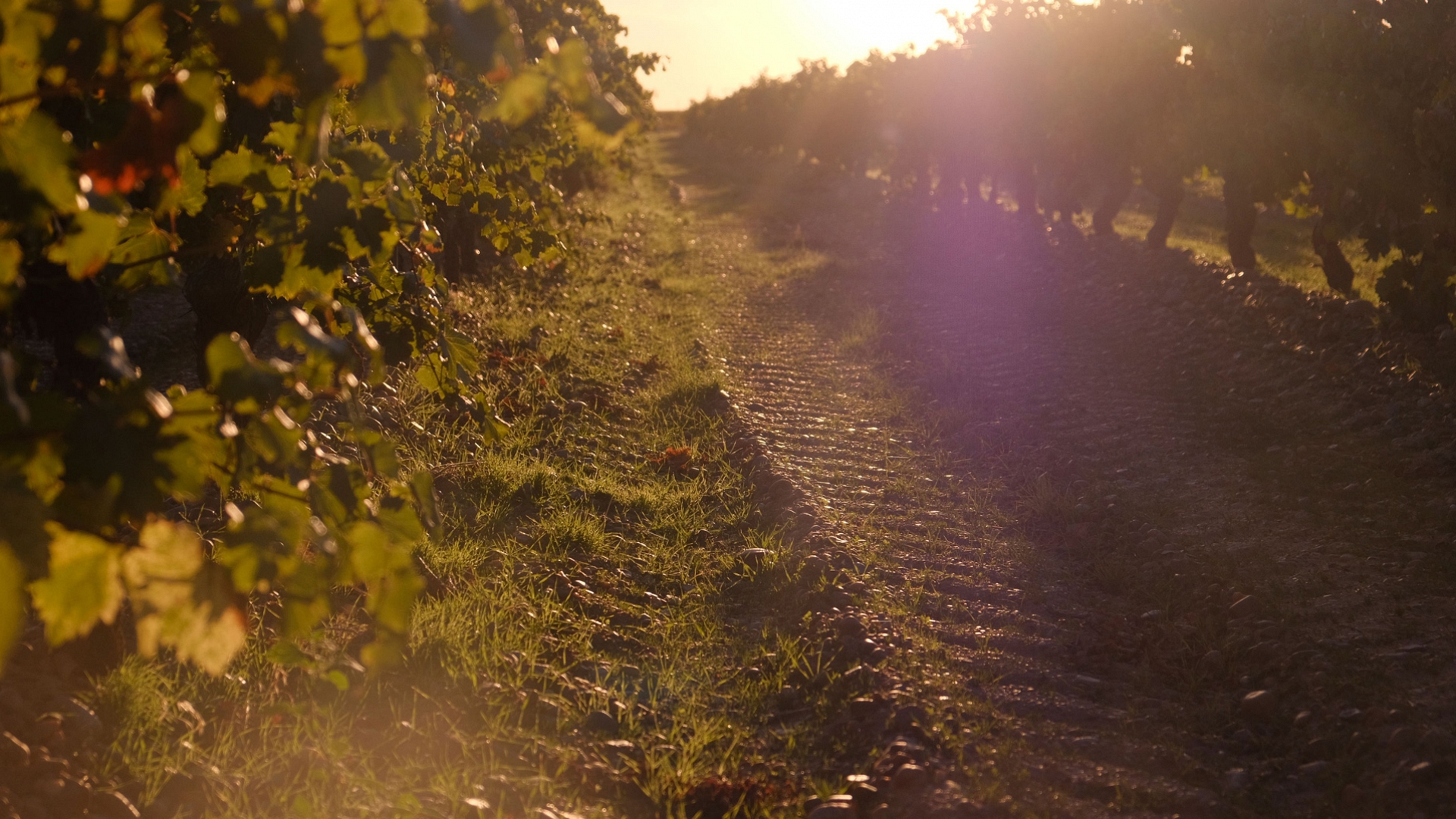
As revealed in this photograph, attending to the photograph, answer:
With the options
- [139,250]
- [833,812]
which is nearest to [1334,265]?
[833,812]

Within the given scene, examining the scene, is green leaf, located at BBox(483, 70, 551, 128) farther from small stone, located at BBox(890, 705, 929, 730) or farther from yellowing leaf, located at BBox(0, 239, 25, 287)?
small stone, located at BBox(890, 705, 929, 730)

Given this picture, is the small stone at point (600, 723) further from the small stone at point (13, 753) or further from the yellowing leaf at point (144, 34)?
the yellowing leaf at point (144, 34)

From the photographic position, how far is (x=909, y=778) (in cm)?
319

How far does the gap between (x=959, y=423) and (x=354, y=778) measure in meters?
5.63

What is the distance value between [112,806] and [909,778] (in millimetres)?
2343

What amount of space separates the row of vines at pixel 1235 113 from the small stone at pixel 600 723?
841cm

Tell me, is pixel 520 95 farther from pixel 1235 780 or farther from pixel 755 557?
pixel 755 557

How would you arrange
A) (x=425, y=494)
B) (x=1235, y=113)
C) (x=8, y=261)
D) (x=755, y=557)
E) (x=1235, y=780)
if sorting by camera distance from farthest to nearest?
(x=1235, y=113)
(x=755, y=557)
(x=1235, y=780)
(x=425, y=494)
(x=8, y=261)

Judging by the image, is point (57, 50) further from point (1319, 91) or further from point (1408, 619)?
point (1319, 91)

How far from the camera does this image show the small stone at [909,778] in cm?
317

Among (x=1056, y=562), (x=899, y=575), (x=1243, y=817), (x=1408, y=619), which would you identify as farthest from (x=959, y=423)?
(x=1243, y=817)

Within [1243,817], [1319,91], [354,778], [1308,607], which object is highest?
[1319,91]

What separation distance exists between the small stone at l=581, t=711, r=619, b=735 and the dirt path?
49.3 inches

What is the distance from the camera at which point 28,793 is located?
8.39ft
